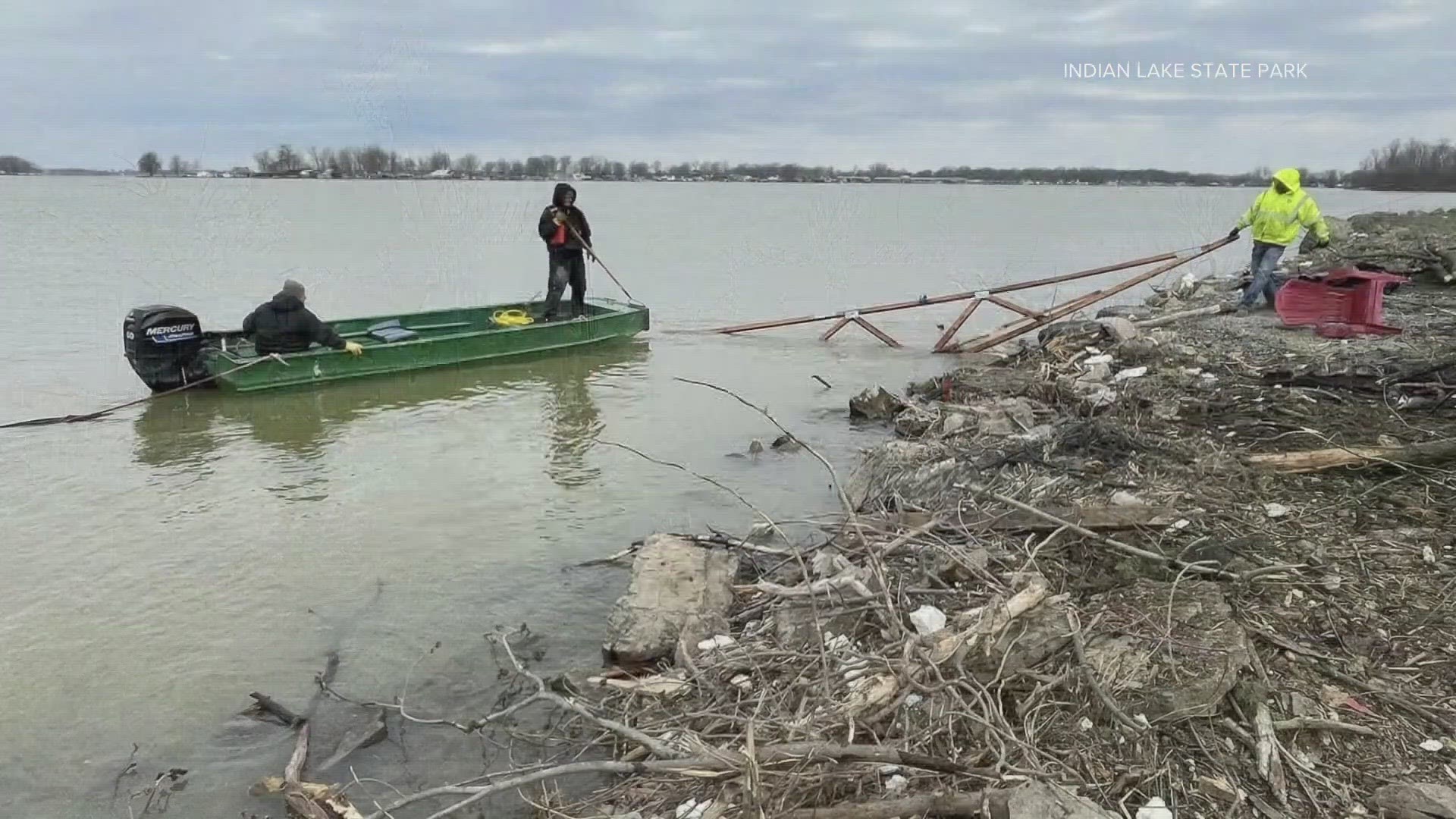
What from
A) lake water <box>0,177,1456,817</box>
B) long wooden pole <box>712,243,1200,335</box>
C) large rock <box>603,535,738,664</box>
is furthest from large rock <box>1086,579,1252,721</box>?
long wooden pole <box>712,243,1200,335</box>

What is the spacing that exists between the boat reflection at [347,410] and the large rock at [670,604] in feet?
9.87

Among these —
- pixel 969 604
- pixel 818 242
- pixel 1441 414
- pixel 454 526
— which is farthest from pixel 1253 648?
pixel 818 242

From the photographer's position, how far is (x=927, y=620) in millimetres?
4203

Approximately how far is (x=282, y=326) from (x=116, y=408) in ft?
6.43

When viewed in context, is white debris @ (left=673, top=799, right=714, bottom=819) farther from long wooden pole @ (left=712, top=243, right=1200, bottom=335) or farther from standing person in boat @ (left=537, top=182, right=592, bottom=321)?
standing person in boat @ (left=537, top=182, right=592, bottom=321)

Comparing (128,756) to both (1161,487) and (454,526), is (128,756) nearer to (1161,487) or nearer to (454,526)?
(454,526)

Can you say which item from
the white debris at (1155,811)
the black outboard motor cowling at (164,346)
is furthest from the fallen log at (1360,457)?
the black outboard motor cowling at (164,346)

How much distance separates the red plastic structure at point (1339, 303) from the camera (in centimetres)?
966

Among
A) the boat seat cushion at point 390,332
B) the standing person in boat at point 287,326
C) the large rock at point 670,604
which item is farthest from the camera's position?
the boat seat cushion at point 390,332

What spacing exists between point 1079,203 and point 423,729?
87.3 m

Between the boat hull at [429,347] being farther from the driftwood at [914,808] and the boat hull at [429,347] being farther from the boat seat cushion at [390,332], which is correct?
the driftwood at [914,808]

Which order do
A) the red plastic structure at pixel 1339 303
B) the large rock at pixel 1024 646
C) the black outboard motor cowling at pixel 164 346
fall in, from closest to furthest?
the large rock at pixel 1024 646
the red plastic structure at pixel 1339 303
the black outboard motor cowling at pixel 164 346

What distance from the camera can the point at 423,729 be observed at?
469 centimetres

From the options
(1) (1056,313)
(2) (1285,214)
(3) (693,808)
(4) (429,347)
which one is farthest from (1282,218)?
(3) (693,808)
